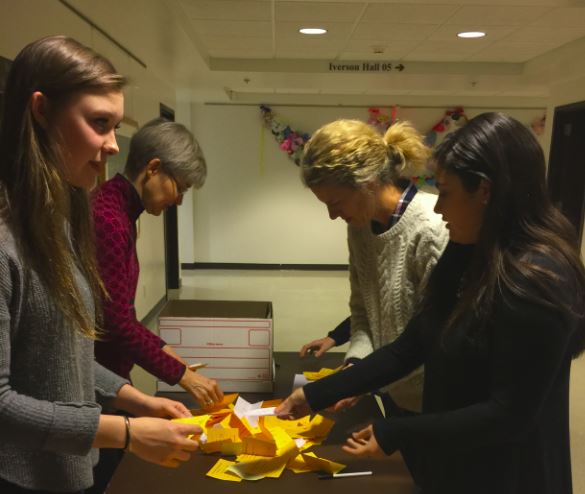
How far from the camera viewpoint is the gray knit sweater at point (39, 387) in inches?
28.0

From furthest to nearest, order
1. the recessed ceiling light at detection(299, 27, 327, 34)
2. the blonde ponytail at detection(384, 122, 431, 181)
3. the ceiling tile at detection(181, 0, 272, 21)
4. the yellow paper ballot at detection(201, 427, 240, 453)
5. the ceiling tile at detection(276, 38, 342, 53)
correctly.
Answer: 1. the ceiling tile at detection(276, 38, 342, 53)
2. the recessed ceiling light at detection(299, 27, 327, 34)
3. the ceiling tile at detection(181, 0, 272, 21)
4. the blonde ponytail at detection(384, 122, 431, 181)
5. the yellow paper ballot at detection(201, 427, 240, 453)

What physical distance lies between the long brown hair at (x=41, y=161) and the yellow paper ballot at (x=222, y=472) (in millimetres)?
441

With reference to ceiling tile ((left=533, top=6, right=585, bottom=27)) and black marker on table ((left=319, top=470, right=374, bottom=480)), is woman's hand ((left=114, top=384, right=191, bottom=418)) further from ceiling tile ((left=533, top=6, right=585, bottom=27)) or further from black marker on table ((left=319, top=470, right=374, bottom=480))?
ceiling tile ((left=533, top=6, right=585, bottom=27))

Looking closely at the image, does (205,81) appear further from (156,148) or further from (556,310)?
(556,310)

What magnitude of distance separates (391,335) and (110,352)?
0.75 meters

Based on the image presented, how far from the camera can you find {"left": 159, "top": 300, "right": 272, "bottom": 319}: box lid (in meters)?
1.66

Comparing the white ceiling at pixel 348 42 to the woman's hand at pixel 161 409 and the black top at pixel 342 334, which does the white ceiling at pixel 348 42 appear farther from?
the woman's hand at pixel 161 409

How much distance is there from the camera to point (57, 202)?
0.77m

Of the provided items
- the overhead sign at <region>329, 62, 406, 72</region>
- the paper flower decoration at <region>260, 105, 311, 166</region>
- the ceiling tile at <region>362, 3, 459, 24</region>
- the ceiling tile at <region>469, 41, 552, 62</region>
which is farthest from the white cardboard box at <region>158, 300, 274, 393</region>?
the paper flower decoration at <region>260, 105, 311, 166</region>

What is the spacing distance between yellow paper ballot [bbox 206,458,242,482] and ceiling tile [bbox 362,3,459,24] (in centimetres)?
292

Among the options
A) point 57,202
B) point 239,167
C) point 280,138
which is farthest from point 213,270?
point 57,202

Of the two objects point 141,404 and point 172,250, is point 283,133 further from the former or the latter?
point 141,404

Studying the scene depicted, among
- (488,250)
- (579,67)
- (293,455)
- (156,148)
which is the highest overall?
(579,67)

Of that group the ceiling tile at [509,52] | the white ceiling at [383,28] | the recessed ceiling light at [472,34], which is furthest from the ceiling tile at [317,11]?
the ceiling tile at [509,52]
